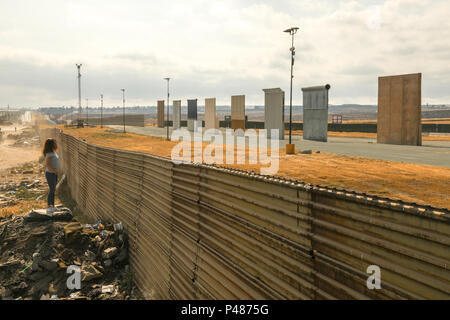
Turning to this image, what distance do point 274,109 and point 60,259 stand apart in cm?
2068

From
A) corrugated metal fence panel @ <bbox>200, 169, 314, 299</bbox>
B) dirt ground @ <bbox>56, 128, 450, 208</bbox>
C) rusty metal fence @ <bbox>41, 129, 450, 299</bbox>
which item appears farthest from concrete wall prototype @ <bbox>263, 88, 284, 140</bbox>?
corrugated metal fence panel @ <bbox>200, 169, 314, 299</bbox>

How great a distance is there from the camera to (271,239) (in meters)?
5.96

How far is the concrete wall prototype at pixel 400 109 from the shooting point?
23.0 m

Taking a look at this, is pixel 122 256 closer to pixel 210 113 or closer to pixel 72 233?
pixel 72 233

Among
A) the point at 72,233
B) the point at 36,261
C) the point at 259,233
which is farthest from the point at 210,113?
the point at 259,233

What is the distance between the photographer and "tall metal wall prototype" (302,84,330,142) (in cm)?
2577

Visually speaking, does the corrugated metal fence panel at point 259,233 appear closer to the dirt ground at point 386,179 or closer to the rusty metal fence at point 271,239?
the rusty metal fence at point 271,239

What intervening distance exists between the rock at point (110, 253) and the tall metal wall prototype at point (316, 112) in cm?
1906

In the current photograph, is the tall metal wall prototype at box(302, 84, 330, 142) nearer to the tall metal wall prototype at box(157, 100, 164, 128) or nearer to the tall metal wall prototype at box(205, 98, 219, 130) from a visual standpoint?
the tall metal wall prototype at box(205, 98, 219, 130)

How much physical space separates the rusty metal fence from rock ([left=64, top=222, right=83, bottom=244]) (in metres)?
2.37

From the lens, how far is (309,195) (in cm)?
528

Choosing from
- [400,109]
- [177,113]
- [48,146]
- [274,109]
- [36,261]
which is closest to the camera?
[36,261]

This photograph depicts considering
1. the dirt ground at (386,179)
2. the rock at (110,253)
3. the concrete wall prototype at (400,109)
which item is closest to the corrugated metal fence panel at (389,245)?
the dirt ground at (386,179)
